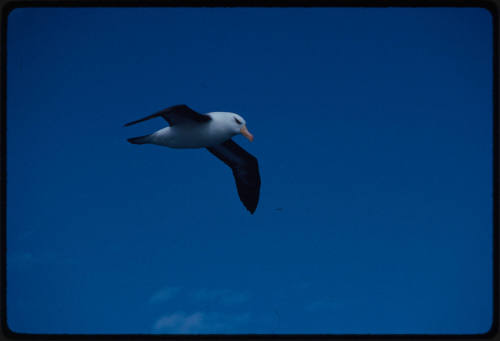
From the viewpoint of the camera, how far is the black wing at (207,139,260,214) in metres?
8.88

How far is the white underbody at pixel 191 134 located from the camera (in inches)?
282

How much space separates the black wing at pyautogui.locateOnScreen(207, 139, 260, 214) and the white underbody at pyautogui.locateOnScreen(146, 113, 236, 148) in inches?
60.0

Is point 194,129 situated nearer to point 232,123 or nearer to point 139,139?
point 232,123

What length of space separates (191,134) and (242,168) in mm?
2210

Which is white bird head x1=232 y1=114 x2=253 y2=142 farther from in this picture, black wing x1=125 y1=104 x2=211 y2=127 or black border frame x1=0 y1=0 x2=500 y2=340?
black border frame x1=0 y1=0 x2=500 y2=340

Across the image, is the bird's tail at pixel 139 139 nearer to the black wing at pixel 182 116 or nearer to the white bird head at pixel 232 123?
the black wing at pixel 182 116

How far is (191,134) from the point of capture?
7.16 m

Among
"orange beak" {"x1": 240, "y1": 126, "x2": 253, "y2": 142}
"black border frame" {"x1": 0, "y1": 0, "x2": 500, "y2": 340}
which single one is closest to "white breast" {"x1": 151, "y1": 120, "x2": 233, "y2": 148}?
"orange beak" {"x1": 240, "y1": 126, "x2": 253, "y2": 142}

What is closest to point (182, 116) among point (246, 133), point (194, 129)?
point (194, 129)
